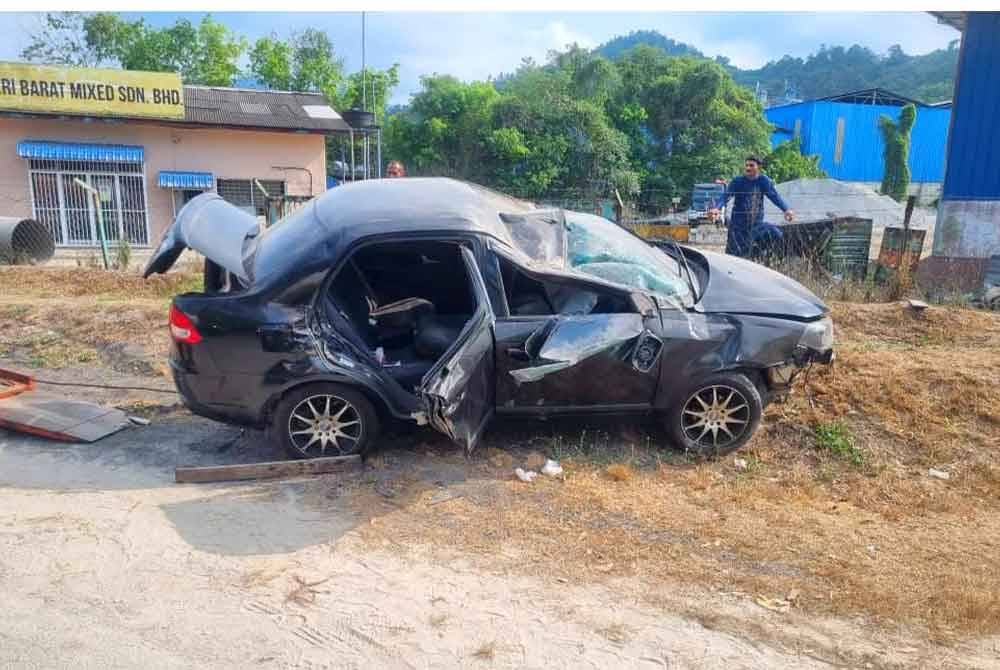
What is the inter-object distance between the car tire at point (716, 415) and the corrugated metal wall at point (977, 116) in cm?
932

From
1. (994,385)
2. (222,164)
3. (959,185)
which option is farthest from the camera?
(222,164)

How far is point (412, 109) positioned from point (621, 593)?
2972 cm

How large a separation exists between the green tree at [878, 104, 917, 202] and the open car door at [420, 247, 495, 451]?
135ft

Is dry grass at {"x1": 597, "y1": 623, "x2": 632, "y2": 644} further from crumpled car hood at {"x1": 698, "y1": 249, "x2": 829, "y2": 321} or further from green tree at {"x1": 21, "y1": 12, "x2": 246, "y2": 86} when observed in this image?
green tree at {"x1": 21, "y1": 12, "x2": 246, "y2": 86}

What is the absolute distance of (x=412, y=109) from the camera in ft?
101

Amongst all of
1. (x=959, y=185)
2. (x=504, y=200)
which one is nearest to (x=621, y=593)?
(x=504, y=200)

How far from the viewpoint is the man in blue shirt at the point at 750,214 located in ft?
29.9

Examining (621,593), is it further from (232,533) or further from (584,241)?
(584,241)

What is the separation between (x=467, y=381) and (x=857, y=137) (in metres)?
51.0

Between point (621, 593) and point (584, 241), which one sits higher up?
point (584, 241)

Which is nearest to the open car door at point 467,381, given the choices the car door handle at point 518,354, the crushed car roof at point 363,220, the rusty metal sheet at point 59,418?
the car door handle at point 518,354

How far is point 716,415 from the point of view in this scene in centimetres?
489

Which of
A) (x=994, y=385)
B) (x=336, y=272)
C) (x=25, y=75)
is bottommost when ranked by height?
(x=994, y=385)

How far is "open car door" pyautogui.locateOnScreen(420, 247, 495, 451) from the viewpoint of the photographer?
4.11m
